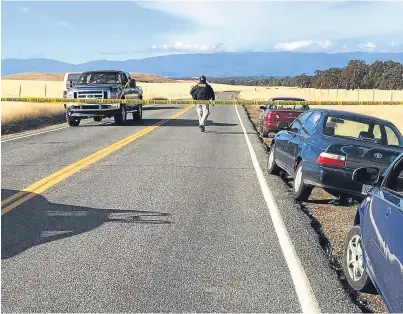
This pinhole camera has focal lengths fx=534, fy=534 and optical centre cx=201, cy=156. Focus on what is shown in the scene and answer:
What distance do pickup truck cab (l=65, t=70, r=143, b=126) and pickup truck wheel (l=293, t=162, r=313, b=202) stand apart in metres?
14.2

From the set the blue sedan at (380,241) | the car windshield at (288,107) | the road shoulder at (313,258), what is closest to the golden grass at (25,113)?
the car windshield at (288,107)

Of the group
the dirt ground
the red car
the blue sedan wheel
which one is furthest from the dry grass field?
the dirt ground

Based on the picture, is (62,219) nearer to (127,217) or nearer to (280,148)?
(127,217)

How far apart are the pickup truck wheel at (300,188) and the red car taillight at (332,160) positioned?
24.2 inches

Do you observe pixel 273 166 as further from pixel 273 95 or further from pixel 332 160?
pixel 273 95

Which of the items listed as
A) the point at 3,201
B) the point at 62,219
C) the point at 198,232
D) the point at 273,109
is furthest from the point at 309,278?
the point at 273,109

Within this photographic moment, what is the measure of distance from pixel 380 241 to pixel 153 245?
262cm

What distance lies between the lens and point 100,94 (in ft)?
Result: 70.4

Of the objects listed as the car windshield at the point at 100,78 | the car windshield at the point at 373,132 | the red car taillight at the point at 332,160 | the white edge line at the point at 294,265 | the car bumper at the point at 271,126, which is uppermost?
the car windshield at the point at 100,78

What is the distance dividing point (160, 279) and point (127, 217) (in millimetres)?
2293

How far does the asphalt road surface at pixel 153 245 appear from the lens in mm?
4387

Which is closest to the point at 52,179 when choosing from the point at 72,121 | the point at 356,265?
the point at 356,265

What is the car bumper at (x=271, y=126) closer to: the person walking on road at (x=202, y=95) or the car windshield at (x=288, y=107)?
the car windshield at (x=288, y=107)

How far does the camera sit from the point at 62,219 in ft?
22.2
